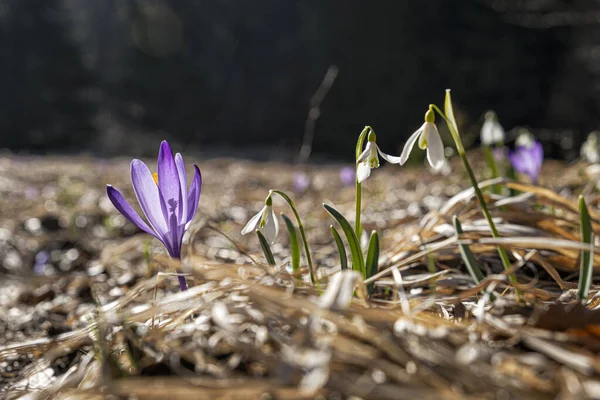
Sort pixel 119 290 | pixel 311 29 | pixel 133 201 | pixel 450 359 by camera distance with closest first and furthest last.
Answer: pixel 450 359
pixel 119 290
pixel 133 201
pixel 311 29

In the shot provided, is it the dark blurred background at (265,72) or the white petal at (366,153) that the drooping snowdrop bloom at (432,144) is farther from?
the dark blurred background at (265,72)

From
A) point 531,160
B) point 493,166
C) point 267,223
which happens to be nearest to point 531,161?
point 531,160

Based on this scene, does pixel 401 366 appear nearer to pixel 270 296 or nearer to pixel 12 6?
pixel 270 296

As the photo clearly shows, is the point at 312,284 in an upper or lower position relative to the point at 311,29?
lower

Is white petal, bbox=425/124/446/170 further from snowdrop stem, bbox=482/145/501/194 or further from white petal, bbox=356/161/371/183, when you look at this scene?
snowdrop stem, bbox=482/145/501/194

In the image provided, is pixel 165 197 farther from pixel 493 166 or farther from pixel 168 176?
pixel 493 166

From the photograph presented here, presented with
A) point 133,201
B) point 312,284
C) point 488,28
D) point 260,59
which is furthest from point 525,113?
point 312,284

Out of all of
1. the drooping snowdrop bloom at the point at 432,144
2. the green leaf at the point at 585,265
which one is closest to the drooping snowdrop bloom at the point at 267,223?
the drooping snowdrop bloom at the point at 432,144
